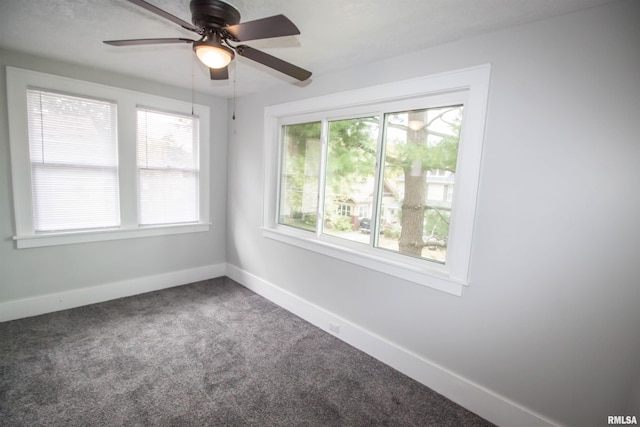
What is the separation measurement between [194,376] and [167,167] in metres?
2.52

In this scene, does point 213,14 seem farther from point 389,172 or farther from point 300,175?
point 300,175

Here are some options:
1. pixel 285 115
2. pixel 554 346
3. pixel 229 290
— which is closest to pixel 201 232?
pixel 229 290

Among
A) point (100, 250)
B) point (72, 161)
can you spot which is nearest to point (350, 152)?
point (72, 161)

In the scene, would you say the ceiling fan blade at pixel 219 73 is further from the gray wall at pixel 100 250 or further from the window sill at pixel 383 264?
the gray wall at pixel 100 250

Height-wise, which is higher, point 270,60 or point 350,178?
point 270,60

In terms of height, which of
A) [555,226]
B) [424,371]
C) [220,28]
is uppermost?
[220,28]

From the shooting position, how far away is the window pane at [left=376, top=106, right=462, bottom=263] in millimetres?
2201

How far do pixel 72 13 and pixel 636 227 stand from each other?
11.6 ft

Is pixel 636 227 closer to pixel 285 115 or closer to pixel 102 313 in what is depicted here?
pixel 285 115

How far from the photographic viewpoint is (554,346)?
1.71 metres

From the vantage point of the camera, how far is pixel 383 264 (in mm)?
2463

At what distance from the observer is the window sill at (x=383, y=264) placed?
2.12 metres

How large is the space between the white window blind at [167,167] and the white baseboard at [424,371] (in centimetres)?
179

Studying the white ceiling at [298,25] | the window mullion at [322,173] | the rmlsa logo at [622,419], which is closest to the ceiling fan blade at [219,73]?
the white ceiling at [298,25]
